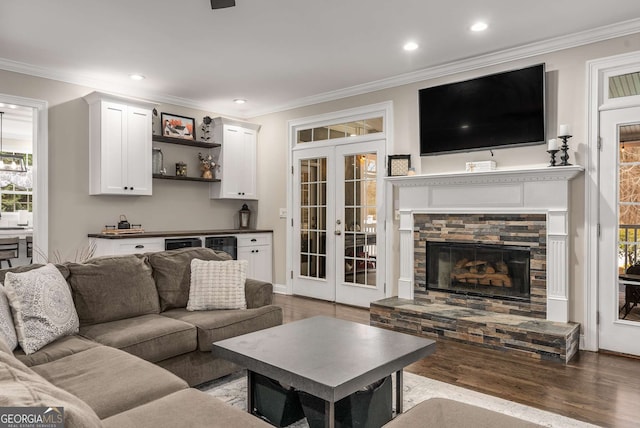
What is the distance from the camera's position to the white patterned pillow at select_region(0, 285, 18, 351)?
2.10 m

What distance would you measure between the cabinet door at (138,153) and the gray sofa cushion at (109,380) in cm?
330

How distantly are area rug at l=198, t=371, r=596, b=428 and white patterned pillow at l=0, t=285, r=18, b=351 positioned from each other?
1.11 meters

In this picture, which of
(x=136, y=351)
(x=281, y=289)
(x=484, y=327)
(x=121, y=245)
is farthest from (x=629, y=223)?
(x=121, y=245)

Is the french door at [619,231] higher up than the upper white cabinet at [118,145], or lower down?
lower down

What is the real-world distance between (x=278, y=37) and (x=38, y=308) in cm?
281

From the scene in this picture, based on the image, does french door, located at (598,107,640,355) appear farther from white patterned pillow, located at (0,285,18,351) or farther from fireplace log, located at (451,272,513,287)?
white patterned pillow, located at (0,285,18,351)

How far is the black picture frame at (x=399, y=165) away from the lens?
15.6 feet

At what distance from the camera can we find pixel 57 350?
222 cm

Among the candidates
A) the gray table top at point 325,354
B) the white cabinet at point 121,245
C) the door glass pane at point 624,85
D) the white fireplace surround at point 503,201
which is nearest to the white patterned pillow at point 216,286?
the gray table top at point 325,354


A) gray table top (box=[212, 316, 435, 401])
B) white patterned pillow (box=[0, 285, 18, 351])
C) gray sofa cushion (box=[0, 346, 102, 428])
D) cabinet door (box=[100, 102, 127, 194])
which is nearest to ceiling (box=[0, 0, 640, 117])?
cabinet door (box=[100, 102, 127, 194])

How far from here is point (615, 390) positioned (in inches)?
111

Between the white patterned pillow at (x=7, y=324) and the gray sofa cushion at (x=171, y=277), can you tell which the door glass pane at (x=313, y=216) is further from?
the white patterned pillow at (x=7, y=324)

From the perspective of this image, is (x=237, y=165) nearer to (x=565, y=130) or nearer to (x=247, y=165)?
(x=247, y=165)

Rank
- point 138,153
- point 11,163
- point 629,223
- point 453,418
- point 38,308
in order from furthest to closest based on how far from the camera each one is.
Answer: point 11,163, point 138,153, point 629,223, point 38,308, point 453,418
